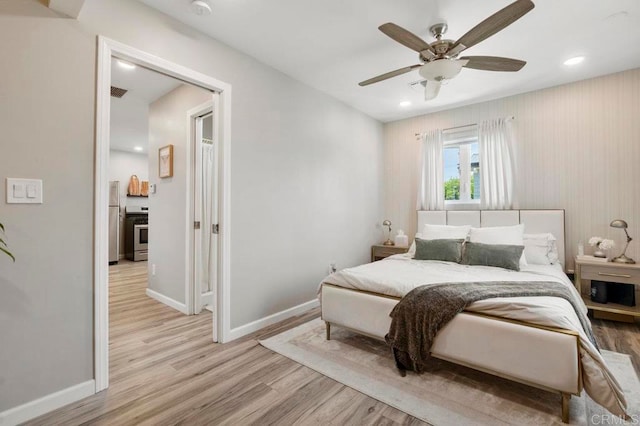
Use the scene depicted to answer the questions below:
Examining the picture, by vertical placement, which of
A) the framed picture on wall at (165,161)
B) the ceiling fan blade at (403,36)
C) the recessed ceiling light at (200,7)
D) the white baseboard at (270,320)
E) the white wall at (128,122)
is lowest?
the white baseboard at (270,320)

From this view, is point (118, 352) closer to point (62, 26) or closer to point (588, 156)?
point (62, 26)

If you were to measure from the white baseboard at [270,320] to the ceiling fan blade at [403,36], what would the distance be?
2.76 meters

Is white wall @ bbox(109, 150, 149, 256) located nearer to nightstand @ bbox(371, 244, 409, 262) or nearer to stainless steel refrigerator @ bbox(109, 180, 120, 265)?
stainless steel refrigerator @ bbox(109, 180, 120, 265)

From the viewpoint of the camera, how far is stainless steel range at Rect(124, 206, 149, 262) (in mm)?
6895

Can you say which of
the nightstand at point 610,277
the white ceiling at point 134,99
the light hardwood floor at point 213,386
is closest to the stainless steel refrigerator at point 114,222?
the white ceiling at point 134,99

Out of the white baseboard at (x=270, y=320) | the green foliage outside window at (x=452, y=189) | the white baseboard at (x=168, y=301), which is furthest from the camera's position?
the green foliage outside window at (x=452, y=189)

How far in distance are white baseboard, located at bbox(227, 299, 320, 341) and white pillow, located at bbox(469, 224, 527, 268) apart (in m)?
2.12

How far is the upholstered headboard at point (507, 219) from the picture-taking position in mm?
3496

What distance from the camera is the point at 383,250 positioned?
4703 mm

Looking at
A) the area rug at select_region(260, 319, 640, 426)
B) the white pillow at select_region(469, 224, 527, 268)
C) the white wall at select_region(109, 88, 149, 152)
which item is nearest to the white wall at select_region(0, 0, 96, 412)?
the area rug at select_region(260, 319, 640, 426)

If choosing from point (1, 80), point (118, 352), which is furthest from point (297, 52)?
point (118, 352)

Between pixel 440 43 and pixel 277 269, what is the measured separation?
8.42ft

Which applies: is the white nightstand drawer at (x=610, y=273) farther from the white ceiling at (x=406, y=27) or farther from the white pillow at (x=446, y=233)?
the white ceiling at (x=406, y=27)

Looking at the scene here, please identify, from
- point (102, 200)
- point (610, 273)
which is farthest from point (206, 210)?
point (610, 273)
